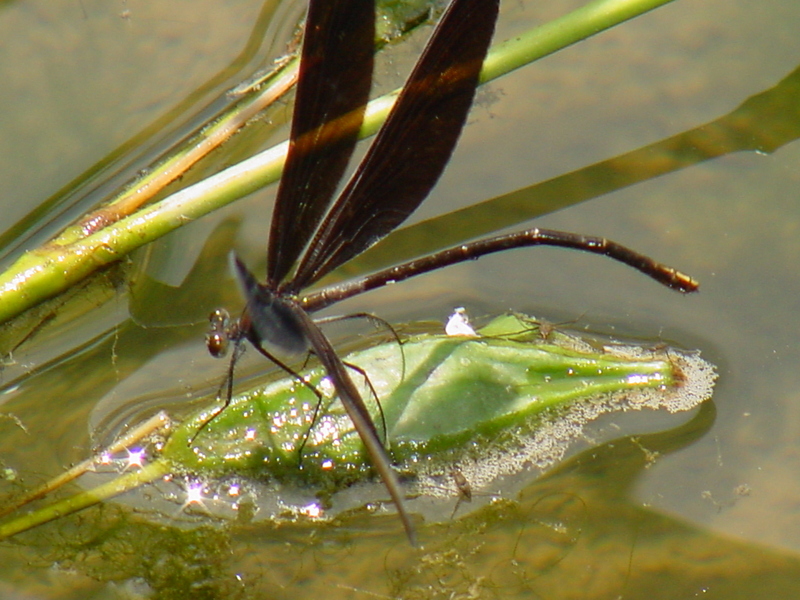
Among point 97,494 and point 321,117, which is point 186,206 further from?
point 97,494

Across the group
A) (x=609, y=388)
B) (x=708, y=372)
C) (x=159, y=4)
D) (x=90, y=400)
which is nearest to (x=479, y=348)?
(x=609, y=388)

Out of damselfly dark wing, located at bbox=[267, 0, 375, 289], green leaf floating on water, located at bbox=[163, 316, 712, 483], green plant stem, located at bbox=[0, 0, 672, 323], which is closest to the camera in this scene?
green leaf floating on water, located at bbox=[163, 316, 712, 483]

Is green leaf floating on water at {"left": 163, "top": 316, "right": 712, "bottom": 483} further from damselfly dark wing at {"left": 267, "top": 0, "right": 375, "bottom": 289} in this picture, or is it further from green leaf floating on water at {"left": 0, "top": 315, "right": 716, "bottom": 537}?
damselfly dark wing at {"left": 267, "top": 0, "right": 375, "bottom": 289}

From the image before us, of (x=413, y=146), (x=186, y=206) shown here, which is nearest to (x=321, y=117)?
(x=413, y=146)

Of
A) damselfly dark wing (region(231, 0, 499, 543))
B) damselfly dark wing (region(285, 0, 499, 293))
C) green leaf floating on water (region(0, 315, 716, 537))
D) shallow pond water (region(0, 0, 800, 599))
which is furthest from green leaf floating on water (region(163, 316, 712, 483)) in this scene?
damselfly dark wing (region(285, 0, 499, 293))

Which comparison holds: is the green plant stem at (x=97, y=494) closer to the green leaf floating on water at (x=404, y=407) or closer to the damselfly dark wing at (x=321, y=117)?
the green leaf floating on water at (x=404, y=407)

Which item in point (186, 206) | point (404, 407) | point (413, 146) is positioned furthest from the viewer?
point (413, 146)
